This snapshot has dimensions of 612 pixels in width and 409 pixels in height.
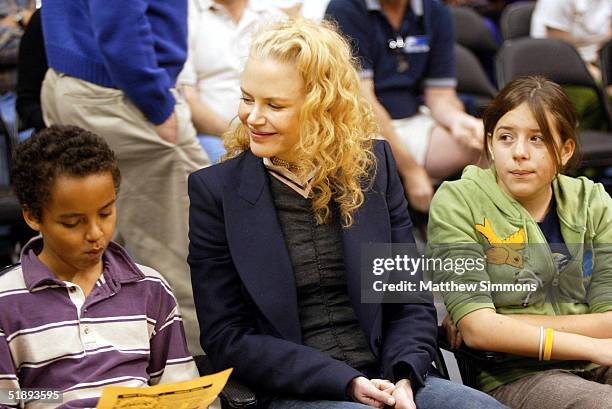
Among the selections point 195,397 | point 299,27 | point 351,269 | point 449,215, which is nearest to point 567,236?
point 449,215

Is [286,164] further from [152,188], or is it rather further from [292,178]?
[152,188]

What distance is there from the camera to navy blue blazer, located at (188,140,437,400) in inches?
89.0

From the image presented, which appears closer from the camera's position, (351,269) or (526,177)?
(351,269)

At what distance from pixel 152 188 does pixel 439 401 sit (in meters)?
1.42

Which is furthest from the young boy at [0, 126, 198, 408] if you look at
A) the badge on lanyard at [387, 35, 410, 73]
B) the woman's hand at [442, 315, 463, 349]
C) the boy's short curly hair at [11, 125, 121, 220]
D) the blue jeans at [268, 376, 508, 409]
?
the badge on lanyard at [387, 35, 410, 73]

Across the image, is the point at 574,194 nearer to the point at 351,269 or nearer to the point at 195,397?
the point at 351,269

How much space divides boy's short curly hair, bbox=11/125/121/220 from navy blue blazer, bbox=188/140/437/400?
299mm

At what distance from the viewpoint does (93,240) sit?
2.14 metres

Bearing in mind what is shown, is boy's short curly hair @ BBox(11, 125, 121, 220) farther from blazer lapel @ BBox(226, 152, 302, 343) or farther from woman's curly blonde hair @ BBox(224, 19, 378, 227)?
woman's curly blonde hair @ BBox(224, 19, 378, 227)

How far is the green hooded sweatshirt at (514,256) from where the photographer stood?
2.49m

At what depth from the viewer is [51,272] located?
2160mm

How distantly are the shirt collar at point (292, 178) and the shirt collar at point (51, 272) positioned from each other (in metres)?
0.43

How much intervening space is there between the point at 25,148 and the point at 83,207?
0.69ft

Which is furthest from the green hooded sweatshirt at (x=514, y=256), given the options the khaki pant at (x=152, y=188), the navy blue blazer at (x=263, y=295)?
the khaki pant at (x=152, y=188)
